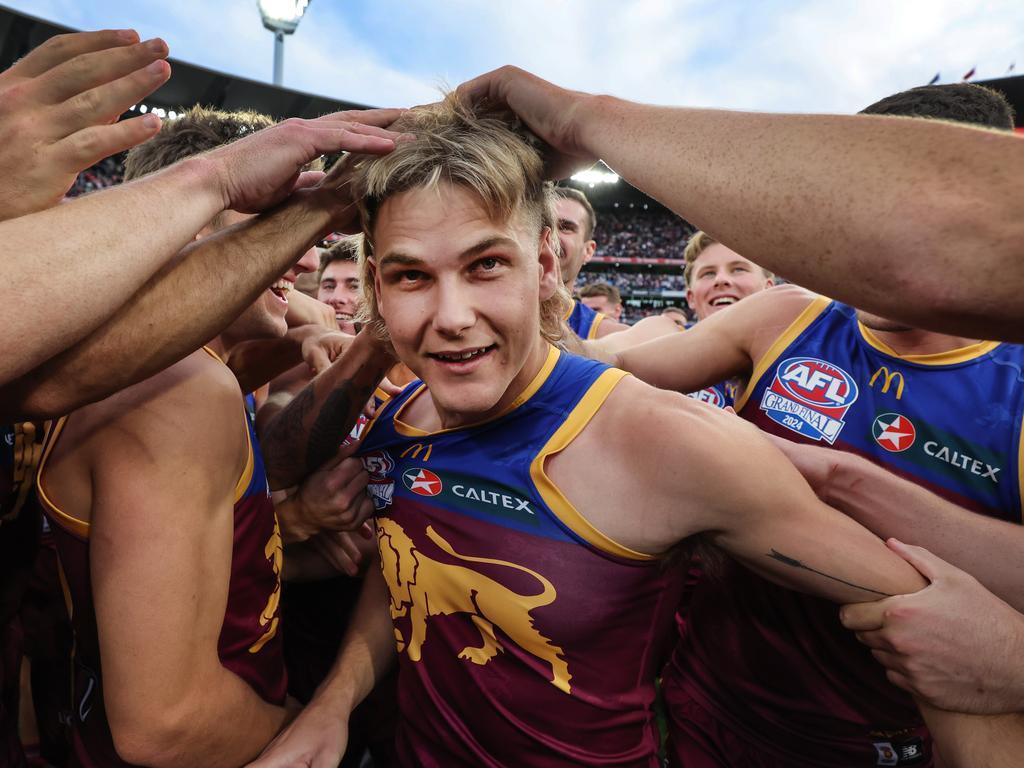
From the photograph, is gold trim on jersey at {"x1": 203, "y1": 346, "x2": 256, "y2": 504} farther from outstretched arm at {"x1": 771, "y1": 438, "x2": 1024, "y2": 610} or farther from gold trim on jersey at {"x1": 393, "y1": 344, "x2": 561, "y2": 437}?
outstretched arm at {"x1": 771, "y1": 438, "x2": 1024, "y2": 610}

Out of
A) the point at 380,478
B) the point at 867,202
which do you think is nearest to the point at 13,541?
the point at 380,478

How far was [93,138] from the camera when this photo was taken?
3.98ft

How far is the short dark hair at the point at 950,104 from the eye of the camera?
1947 millimetres

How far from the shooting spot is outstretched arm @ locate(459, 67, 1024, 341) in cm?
71

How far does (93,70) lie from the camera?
1.23 meters

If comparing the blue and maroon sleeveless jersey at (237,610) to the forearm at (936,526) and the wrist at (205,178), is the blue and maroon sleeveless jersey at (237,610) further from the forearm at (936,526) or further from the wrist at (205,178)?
the forearm at (936,526)

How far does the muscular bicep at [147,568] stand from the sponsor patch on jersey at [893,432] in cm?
198

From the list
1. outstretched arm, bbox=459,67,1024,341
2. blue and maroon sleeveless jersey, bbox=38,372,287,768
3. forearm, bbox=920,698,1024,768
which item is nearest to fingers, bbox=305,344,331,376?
blue and maroon sleeveless jersey, bbox=38,372,287,768

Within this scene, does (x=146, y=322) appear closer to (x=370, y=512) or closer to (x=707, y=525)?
(x=370, y=512)

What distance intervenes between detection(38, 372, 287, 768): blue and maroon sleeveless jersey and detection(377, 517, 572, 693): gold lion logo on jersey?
0.37 metres

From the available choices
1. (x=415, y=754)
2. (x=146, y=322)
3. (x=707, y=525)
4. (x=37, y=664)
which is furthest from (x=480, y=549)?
(x=37, y=664)

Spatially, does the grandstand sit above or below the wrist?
below

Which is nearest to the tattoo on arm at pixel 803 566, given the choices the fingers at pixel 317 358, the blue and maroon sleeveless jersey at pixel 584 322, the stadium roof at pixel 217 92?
the fingers at pixel 317 358

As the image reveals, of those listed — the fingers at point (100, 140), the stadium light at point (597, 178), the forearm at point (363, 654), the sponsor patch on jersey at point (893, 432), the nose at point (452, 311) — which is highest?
the fingers at point (100, 140)
